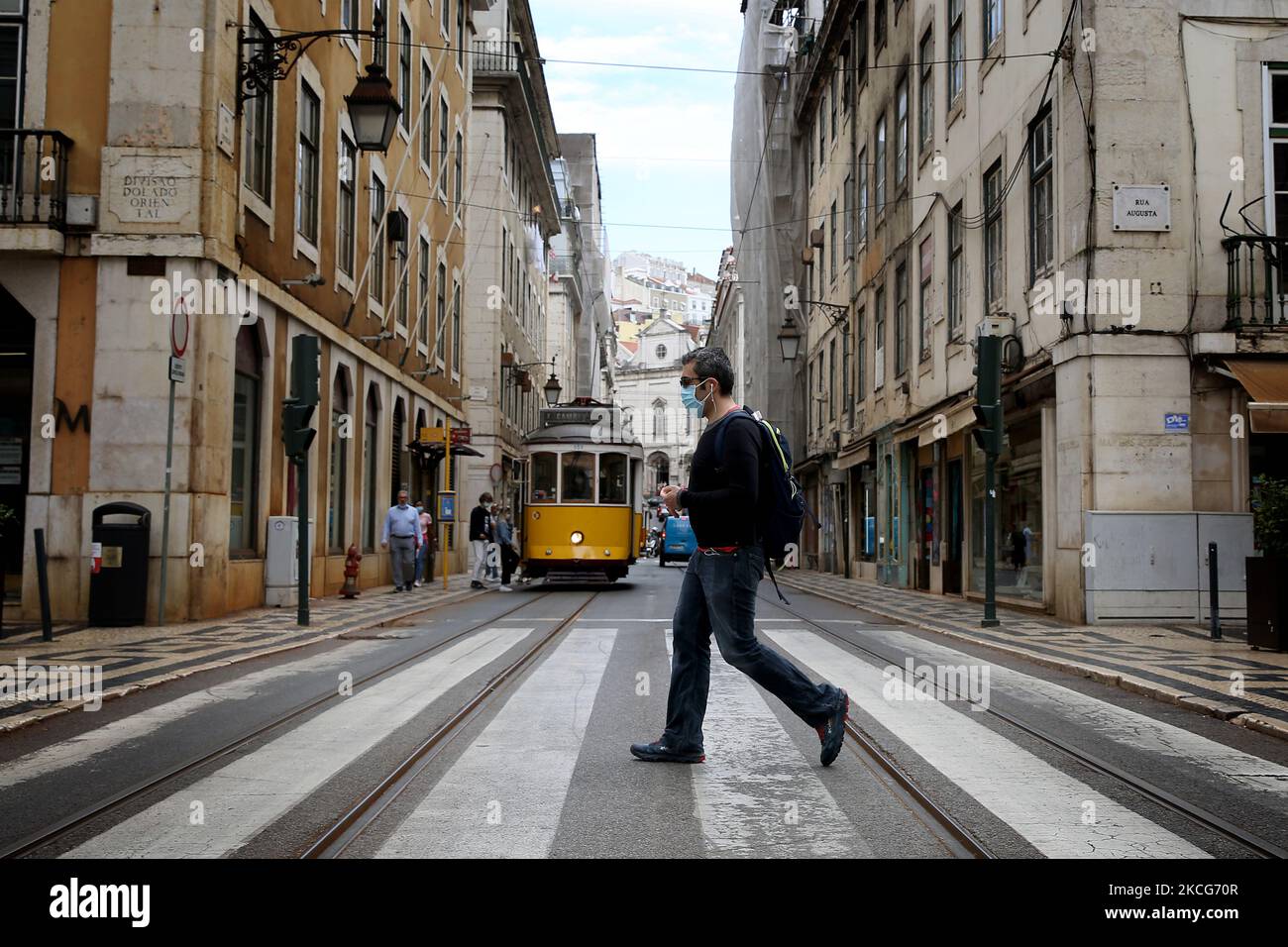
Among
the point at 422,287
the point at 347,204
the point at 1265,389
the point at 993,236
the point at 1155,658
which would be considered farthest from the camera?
the point at 422,287

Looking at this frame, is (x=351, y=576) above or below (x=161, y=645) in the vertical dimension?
above

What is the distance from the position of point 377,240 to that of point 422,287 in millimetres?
5581

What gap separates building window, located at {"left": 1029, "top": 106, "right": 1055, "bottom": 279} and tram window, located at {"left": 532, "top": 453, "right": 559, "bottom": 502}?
10.4 metres

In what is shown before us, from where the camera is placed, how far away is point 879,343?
2769 cm

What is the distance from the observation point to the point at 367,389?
22.5 meters

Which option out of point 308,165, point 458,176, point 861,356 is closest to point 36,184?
point 308,165

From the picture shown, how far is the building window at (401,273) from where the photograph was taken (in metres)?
25.1

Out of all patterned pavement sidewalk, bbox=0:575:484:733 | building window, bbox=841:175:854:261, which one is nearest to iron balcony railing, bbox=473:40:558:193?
building window, bbox=841:175:854:261

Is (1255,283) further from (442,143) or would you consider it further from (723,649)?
(442,143)

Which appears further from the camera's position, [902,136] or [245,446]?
[902,136]

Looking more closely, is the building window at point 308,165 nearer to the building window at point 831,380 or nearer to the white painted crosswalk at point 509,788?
the white painted crosswalk at point 509,788
